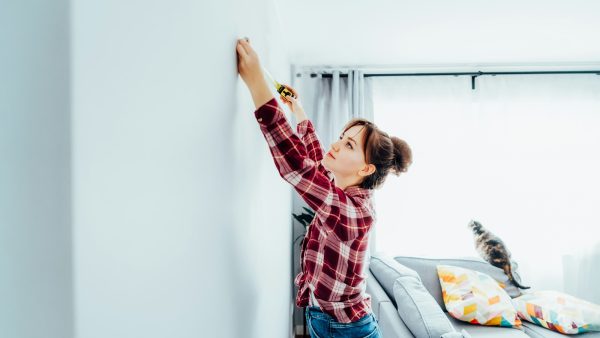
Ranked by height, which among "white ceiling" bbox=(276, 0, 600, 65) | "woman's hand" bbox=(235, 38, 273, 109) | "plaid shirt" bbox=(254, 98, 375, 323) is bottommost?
"plaid shirt" bbox=(254, 98, 375, 323)

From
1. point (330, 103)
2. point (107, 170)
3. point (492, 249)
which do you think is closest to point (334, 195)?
point (107, 170)

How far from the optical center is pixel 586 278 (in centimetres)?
307

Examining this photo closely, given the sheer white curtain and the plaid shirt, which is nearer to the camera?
the plaid shirt

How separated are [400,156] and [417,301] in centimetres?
90

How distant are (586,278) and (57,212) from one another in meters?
4.14

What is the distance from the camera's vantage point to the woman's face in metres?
1.17

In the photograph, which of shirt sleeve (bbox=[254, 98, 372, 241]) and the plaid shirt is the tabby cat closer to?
the plaid shirt

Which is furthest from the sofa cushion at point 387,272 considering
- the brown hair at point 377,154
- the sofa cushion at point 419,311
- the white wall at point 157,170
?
the white wall at point 157,170

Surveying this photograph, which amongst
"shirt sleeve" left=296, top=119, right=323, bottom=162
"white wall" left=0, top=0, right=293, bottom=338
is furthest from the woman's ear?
"white wall" left=0, top=0, right=293, bottom=338

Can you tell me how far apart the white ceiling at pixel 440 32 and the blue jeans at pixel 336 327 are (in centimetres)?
161

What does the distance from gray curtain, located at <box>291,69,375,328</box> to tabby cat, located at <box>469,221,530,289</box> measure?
3.03 ft

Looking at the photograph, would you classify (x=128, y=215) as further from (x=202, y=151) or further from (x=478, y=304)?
(x=478, y=304)

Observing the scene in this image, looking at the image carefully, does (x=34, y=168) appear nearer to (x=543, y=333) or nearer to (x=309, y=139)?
(x=309, y=139)

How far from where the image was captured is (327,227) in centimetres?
97
